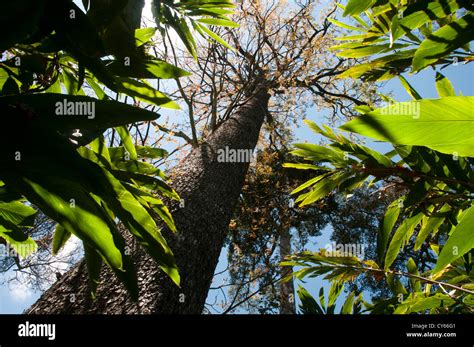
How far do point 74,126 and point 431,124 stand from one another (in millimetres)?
707

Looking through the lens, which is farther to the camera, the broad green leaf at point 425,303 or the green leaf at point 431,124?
the broad green leaf at point 425,303

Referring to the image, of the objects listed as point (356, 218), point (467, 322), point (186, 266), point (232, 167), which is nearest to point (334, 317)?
point (467, 322)

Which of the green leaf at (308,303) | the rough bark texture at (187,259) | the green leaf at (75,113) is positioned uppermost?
the green leaf at (75,113)

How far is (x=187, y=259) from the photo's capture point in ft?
5.61

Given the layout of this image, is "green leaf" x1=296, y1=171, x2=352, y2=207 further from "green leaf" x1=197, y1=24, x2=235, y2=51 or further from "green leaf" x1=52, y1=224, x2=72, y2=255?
"green leaf" x1=52, y1=224, x2=72, y2=255

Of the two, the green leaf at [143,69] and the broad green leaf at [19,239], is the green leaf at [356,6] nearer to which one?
the green leaf at [143,69]

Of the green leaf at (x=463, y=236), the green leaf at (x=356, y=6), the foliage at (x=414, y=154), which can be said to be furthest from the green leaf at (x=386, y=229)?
the green leaf at (x=356, y=6)

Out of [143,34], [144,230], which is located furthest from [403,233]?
[143,34]

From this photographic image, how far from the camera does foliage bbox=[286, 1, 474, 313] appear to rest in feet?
1.83

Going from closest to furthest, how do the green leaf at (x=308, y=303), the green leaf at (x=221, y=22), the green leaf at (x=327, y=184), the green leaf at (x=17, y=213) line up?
1. the green leaf at (x=17, y=213)
2. the green leaf at (x=327, y=184)
3. the green leaf at (x=221, y=22)
4. the green leaf at (x=308, y=303)

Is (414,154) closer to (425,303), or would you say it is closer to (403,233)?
(403,233)

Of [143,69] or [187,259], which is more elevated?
[143,69]

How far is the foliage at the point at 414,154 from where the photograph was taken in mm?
558

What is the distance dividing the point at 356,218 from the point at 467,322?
741cm
